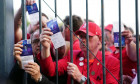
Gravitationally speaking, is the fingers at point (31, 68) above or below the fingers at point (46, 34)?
below

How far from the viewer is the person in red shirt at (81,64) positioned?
2152 mm

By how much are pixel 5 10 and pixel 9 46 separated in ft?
0.97

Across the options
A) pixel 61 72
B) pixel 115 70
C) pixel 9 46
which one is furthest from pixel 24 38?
pixel 115 70

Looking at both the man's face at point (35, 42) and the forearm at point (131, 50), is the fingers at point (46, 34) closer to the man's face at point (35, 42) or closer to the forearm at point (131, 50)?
the man's face at point (35, 42)

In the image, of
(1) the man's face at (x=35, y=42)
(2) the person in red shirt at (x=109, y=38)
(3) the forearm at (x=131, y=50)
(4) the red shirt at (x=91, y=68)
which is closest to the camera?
(4) the red shirt at (x=91, y=68)

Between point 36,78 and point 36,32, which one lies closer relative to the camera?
point 36,78

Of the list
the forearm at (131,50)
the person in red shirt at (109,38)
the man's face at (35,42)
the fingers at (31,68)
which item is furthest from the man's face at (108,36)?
the fingers at (31,68)

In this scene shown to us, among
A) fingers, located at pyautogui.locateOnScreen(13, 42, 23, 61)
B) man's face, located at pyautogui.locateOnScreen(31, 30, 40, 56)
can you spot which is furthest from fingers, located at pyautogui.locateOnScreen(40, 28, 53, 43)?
man's face, located at pyautogui.locateOnScreen(31, 30, 40, 56)

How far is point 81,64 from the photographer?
2.57 metres

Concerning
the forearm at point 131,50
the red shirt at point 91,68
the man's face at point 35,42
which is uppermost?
the man's face at point 35,42

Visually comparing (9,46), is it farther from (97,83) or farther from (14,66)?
A: (97,83)

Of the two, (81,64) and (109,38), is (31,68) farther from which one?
(109,38)

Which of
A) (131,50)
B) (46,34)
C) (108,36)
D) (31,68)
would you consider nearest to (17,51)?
(31,68)

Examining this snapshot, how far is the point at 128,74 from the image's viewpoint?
3.10 meters
